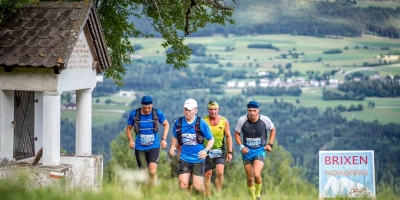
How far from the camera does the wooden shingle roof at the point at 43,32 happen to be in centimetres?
1434

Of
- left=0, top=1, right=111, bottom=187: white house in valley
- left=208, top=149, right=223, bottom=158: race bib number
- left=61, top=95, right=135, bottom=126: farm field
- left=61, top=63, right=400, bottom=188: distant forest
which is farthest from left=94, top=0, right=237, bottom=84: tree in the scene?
left=61, top=95, right=135, bottom=126: farm field

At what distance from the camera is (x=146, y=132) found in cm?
1450

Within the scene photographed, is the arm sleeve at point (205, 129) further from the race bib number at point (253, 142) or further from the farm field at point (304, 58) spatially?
the farm field at point (304, 58)

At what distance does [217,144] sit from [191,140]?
4.59ft

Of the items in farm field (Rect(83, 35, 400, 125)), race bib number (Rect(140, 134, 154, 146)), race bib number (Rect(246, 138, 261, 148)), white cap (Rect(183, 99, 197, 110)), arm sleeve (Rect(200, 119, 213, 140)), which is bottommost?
race bib number (Rect(246, 138, 261, 148))

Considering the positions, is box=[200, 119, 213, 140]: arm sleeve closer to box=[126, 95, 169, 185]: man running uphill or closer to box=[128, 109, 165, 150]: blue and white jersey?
box=[126, 95, 169, 185]: man running uphill

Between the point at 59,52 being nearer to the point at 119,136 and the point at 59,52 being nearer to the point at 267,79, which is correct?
the point at 119,136

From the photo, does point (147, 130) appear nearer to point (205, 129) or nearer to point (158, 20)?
point (205, 129)

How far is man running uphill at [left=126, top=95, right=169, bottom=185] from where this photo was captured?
14391mm

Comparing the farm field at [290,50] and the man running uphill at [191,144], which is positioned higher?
the farm field at [290,50]

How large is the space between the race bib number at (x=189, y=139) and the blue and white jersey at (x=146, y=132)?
3.00ft

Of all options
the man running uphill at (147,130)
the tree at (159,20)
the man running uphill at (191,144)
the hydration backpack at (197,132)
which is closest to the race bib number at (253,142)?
the man running uphill at (191,144)

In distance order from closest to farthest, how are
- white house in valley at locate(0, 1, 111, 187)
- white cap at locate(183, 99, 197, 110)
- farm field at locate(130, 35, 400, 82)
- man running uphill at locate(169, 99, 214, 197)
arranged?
white cap at locate(183, 99, 197, 110) < man running uphill at locate(169, 99, 214, 197) < white house in valley at locate(0, 1, 111, 187) < farm field at locate(130, 35, 400, 82)

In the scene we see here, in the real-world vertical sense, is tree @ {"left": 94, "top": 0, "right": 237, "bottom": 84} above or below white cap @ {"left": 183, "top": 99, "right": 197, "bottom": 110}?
above
